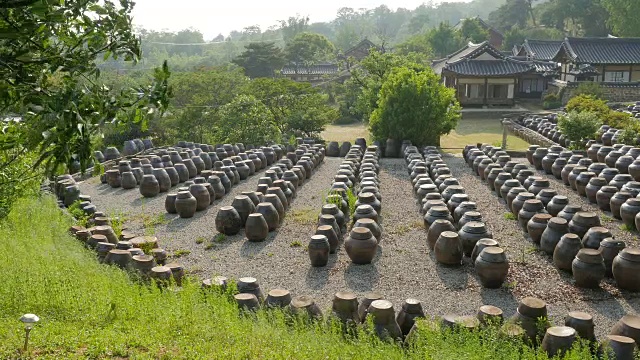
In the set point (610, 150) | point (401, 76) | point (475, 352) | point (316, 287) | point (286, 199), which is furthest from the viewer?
point (401, 76)

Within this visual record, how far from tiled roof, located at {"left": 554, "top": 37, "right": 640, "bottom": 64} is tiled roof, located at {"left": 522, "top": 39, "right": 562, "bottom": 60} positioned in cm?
509

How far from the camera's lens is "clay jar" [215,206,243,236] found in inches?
490

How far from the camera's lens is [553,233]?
34.7ft

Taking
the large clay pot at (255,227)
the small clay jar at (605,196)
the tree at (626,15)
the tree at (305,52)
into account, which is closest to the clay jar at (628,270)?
the small clay jar at (605,196)

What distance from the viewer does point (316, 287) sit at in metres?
9.59

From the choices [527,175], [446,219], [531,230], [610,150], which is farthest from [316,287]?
[610,150]

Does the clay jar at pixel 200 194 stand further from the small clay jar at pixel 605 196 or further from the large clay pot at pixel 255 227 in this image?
the small clay jar at pixel 605 196

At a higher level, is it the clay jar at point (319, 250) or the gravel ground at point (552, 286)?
the clay jar at point (319, 250)

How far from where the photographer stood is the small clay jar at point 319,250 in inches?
408

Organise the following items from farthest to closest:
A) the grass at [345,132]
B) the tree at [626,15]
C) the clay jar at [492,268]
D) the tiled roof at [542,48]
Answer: the tree at [626,15], the tiled roof at [542,48], the grass at [345,132], the clay jar at [492,268]

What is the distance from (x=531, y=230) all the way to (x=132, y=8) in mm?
9298

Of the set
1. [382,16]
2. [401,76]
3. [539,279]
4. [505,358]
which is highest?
[382,16]

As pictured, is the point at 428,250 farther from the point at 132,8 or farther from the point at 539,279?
the point at 132,8

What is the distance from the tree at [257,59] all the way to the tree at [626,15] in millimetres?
26890
